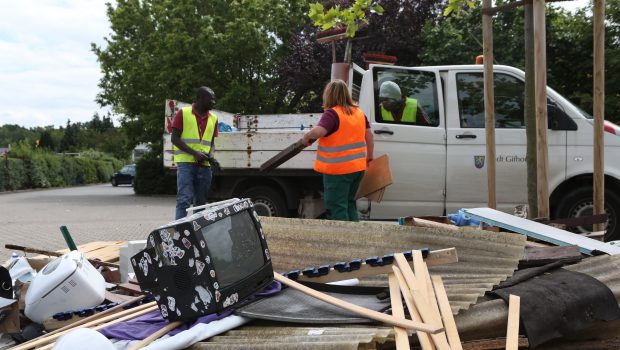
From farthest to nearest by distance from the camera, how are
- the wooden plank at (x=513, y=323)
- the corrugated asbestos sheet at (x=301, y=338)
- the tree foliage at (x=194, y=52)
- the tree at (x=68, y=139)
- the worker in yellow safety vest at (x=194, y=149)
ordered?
the tree at (x=68, y=139) → the tree foliage at (x=194, y=52) → the worker in yellow safety vest at (x=194, y=149) → the wooden plank at (x=513, y=323) → the corrugated asbestos sheet at (x=301, y=338)

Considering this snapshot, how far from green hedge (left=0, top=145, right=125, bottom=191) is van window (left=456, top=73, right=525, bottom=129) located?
3034cm

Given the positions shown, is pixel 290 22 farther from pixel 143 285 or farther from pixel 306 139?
pixel 143 285

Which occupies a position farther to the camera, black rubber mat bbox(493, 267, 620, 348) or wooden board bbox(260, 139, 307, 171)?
wooden board bbox(260, 139, 307, 171)

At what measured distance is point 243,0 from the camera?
2225 cm

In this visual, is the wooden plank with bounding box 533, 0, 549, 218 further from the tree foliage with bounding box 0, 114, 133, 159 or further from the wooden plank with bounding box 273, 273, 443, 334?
the tree foliage with bounding box 0, 114, 133, 159

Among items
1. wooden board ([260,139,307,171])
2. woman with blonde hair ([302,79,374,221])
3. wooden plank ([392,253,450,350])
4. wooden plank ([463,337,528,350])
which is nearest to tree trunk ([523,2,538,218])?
woman with blonde hair ([302,79,374,221])

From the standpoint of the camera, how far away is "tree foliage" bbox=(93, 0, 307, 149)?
828 inches

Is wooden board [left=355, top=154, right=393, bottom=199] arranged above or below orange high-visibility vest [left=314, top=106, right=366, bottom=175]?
below

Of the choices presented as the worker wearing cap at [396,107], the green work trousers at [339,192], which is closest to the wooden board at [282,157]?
the green work trousers at [339,192]

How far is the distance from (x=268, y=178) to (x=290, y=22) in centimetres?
1601

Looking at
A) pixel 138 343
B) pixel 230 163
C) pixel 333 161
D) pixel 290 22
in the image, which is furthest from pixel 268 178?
pixel 290 22

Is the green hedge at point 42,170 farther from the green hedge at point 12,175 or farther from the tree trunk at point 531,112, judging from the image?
the tree trunk at point 531,112

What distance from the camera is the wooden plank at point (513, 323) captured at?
2.48m

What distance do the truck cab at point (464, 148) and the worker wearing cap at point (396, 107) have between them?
0.05 metres
